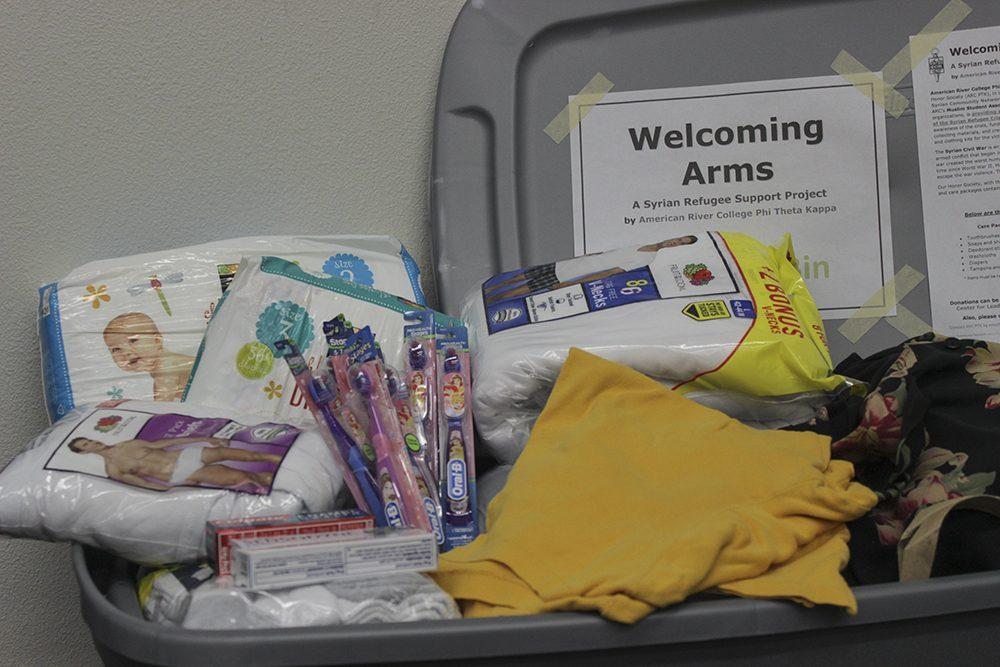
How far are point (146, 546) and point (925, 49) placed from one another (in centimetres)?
96

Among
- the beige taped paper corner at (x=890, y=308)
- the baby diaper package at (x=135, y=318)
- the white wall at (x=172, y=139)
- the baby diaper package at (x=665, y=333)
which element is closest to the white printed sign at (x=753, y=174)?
the beige taped paper corner at (x=890, y=308)

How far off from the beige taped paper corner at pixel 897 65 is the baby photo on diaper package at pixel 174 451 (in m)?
0.73

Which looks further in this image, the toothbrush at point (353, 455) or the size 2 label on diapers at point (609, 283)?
the size 2 label on diapers at point (609, 283)

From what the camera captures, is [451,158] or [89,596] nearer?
[89,596]

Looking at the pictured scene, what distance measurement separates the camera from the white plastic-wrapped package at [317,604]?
24.8 inches

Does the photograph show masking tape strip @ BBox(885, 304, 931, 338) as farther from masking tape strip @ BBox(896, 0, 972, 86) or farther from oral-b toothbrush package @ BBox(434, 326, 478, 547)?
oral-b toothbrush package @ BBox(434, 326, 478, 547)

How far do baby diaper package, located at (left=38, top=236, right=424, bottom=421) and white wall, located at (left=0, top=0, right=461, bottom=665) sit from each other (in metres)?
0.06

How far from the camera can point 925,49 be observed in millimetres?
1103

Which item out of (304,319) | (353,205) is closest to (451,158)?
(353,205)

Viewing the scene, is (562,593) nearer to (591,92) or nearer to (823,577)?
(823,577)

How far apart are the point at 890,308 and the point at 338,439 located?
0.65m

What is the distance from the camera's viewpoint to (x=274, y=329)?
973 millimetres

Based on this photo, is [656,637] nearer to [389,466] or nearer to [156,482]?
[389,466]

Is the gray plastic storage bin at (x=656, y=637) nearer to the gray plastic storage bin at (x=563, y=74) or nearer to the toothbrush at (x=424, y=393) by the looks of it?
the toothbrush at (x=424, y=393)
